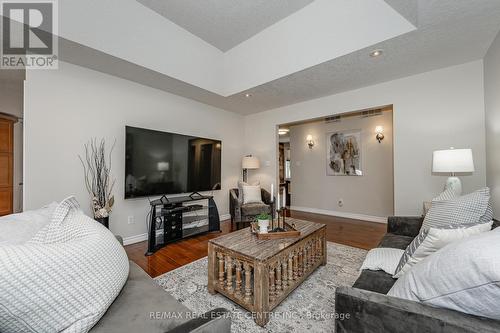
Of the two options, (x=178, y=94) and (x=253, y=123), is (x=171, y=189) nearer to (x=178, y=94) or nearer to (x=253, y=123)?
(x=178, y=94)

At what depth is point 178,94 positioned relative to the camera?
3600 millimetres

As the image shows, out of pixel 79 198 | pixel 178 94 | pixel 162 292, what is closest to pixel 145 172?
pixel 79 198

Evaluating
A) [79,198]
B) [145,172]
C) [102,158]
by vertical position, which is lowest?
[79,198]

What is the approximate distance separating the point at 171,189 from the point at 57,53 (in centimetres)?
211

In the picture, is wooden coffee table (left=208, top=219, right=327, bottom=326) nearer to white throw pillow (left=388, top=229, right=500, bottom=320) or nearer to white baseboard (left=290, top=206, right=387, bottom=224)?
white throw pillow (left=388, top=229, right=500, bottom=320)

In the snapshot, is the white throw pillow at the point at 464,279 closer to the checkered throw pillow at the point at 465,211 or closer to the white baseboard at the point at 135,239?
the checkered throw pillow at the point at 465,211

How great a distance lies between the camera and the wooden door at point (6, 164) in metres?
3.44

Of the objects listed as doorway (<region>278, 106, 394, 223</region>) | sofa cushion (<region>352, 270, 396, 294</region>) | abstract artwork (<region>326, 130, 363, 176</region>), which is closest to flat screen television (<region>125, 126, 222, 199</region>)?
doorway (<region>278, 106, 394, 223</region>)

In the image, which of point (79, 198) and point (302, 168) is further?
point (302, 168)

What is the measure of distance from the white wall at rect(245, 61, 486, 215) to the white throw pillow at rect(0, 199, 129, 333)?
358cm

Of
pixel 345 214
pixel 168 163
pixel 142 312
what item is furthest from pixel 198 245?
pixel 345 214

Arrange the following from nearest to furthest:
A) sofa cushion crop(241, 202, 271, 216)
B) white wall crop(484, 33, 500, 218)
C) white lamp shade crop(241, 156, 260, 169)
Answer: white wall crop(484, 33, 500, 218) < sofa cushion crop(241, 202, 271, 216) < white lamp shade crop(241, 156, 260, 169)

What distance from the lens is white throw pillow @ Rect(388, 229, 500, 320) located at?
0.65m

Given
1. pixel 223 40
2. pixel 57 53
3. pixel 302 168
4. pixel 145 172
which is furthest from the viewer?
pixel 302 168
